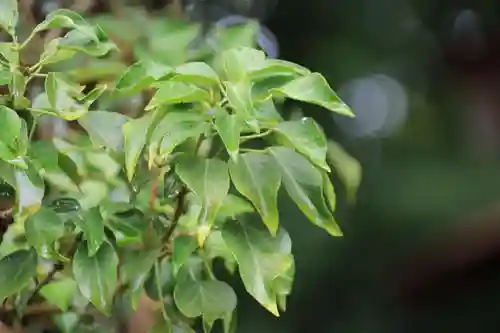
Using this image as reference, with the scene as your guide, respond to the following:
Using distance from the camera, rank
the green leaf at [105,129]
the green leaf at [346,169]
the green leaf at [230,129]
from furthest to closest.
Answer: the green leaf at [346,169] < the green leaf at [105,129] < the green leaf at [230,129]

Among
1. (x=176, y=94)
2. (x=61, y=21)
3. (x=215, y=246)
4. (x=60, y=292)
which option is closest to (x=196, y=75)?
(x=176, y=94)

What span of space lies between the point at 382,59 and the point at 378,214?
326 millimetres

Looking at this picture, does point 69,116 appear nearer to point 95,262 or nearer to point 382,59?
point 95,262

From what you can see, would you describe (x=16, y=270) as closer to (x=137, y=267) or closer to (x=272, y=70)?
(x=137, y=267)

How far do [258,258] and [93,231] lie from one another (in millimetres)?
139

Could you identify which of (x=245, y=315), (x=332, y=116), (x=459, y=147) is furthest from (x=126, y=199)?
(x=459, y=147)

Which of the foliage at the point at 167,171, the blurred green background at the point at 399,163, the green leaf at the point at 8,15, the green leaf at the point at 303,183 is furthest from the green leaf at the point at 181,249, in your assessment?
the blurred green background at the point at 399,163

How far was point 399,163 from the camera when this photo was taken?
1.47 m

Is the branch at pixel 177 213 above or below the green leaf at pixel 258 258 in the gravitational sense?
below

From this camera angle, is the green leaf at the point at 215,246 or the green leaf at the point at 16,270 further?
the green leaf at the point at 215,246

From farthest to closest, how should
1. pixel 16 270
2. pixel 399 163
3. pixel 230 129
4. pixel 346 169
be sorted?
pixel 399 163, pixel 346 169, pixel 16 270, pixel 230 129

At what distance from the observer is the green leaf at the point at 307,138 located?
0.56 m

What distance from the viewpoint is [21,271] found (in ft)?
2.03

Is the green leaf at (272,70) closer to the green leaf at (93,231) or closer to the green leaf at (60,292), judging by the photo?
the green leaf at (93,231)
